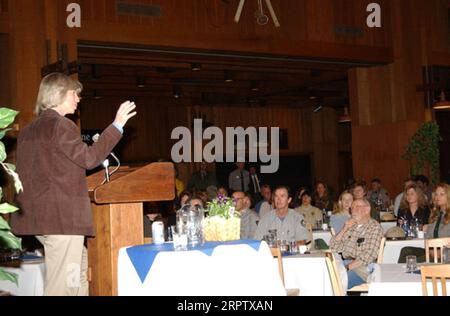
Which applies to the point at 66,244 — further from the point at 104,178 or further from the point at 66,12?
the point at 66,12

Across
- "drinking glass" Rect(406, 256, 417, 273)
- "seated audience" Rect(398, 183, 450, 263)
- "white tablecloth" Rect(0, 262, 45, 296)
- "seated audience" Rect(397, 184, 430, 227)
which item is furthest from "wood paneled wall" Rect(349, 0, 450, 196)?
"white tablecloth" Rect(0, 262, 45, 296)

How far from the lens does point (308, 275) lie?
571 cm

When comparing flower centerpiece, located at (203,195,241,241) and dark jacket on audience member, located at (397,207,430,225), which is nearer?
flower centerpiece, located at (203,195,241,241)

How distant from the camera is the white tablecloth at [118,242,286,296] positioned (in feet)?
11.9

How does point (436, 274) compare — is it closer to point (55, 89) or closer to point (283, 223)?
point (55, 89)

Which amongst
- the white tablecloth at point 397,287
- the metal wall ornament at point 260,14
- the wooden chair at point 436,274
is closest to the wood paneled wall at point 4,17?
the metal wall ornament at point 260,14

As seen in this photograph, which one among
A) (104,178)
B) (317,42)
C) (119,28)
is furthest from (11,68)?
(104,178)

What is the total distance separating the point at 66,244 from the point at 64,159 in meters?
0.41

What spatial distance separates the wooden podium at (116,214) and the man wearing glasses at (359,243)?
9.07 feet

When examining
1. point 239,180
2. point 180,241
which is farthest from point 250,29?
point 180,241

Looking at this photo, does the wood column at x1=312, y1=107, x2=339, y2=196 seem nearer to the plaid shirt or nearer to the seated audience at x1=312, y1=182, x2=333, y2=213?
the seated audience at x1=312, y1=182, x2=333, y2=213

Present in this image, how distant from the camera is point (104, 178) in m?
4.11

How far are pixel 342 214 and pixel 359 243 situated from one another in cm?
215

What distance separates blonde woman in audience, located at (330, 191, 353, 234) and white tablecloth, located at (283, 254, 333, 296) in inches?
103
